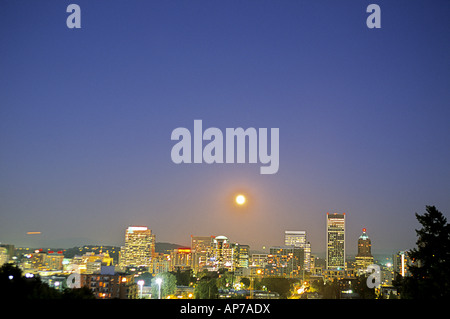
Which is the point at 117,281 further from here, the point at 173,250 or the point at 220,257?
the point at 173,250

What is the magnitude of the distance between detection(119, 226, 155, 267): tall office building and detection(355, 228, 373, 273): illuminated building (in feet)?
124

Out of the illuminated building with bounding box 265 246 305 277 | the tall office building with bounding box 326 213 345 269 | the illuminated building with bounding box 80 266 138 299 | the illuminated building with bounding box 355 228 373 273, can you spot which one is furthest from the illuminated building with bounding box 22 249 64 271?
the tall office building with bounding box 326 213 345 269

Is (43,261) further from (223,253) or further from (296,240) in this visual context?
(296,240)

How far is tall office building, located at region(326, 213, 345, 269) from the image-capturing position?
9019 cm

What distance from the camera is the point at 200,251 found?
83.0 meters

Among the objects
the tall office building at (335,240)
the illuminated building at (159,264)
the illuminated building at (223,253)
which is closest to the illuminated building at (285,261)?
the illuminated building at (223,253)

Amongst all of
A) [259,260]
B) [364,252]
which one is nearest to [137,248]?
[259,260]

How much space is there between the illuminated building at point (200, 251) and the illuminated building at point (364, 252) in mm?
28059

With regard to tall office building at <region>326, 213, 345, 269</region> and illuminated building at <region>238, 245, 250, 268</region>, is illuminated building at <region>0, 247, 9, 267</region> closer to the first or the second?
illuminated building at <region>238, 245, 250, 268</region>

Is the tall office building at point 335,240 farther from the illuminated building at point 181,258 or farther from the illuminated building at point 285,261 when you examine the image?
the illuminated building at point 181,258

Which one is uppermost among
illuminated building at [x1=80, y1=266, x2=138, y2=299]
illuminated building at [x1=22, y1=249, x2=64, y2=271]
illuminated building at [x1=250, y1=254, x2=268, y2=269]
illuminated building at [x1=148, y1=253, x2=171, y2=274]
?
illuminated building at [x1=80, y1=266, x2=138, y2=299]

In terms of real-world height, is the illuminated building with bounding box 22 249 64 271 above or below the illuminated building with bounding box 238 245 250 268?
above
